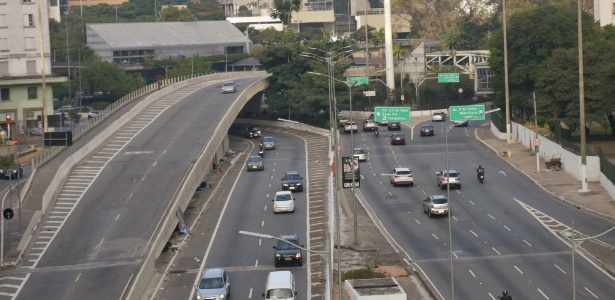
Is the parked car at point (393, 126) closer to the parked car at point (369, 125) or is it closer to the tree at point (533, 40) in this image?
the parked car at point (369, 125)

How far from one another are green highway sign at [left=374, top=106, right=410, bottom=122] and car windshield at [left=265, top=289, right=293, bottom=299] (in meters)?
68.2

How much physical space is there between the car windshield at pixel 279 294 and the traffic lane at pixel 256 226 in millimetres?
4434

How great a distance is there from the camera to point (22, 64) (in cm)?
12425

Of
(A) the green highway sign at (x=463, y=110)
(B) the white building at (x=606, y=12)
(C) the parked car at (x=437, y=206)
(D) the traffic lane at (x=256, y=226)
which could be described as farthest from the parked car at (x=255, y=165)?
(B) the white building at (x=606, y=12)

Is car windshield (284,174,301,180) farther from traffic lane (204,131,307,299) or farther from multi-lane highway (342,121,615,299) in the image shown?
multi-lane highway (342,121,615,299)

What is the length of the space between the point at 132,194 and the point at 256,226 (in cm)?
1055

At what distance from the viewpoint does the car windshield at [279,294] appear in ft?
172

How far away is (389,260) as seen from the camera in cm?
6462

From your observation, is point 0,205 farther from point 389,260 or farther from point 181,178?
point 389,260

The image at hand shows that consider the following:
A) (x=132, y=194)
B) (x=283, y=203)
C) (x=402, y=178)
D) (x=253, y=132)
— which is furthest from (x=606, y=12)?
(x=132, y=194)

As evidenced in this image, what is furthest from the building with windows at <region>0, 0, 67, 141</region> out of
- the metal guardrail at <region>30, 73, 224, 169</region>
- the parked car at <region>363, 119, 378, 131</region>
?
the parked car at <region>363, 119, 378, 131</region>

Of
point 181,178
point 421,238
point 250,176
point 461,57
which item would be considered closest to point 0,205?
point 181,178

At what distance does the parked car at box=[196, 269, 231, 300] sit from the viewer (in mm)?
54325

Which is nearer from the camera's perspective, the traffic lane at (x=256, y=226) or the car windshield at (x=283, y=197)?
the traffic lane at (x=256, y=226)
